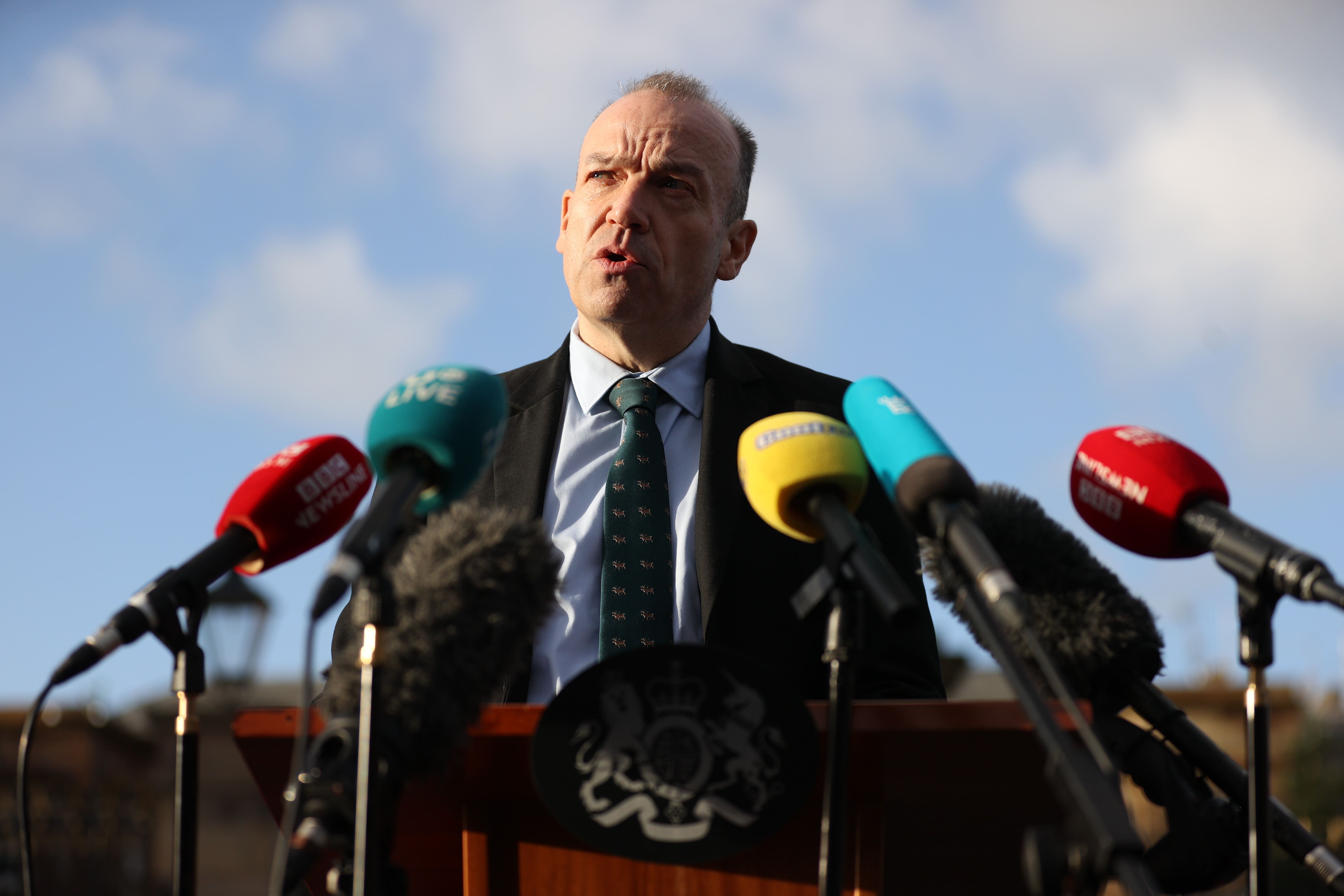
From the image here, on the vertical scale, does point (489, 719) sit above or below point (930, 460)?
below

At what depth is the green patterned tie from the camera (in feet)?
9.50

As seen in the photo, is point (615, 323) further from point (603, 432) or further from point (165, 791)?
point (165, 791)

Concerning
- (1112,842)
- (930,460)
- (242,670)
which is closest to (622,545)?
(930,460)

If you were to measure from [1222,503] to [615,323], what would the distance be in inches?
73.4

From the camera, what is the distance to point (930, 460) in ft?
5.97

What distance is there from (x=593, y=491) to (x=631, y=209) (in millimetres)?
847

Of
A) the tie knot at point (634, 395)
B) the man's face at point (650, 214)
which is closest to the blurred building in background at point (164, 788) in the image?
the man's face at point (650, 214)

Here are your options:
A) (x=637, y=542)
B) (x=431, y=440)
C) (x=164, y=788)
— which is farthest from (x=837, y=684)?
(x=164, y=788)

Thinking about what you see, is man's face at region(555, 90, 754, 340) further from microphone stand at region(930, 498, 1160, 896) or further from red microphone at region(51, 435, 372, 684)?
microphone stand at region(930, 498, 1160, 896)

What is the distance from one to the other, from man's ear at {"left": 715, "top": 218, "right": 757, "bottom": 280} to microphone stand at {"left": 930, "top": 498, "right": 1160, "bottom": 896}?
2.54 m

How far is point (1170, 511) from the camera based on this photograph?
2.01m

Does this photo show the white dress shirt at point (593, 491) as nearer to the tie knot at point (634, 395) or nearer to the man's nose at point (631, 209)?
the tie knot at point (634, 395)

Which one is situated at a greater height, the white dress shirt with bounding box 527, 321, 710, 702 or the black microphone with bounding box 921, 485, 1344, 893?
the white dress shirt with bounding box 527, 321, 710, 702

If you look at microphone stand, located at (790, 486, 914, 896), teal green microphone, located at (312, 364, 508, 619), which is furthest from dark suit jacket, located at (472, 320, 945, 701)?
teal green microphone, located at (312, 364, 508, 619)
